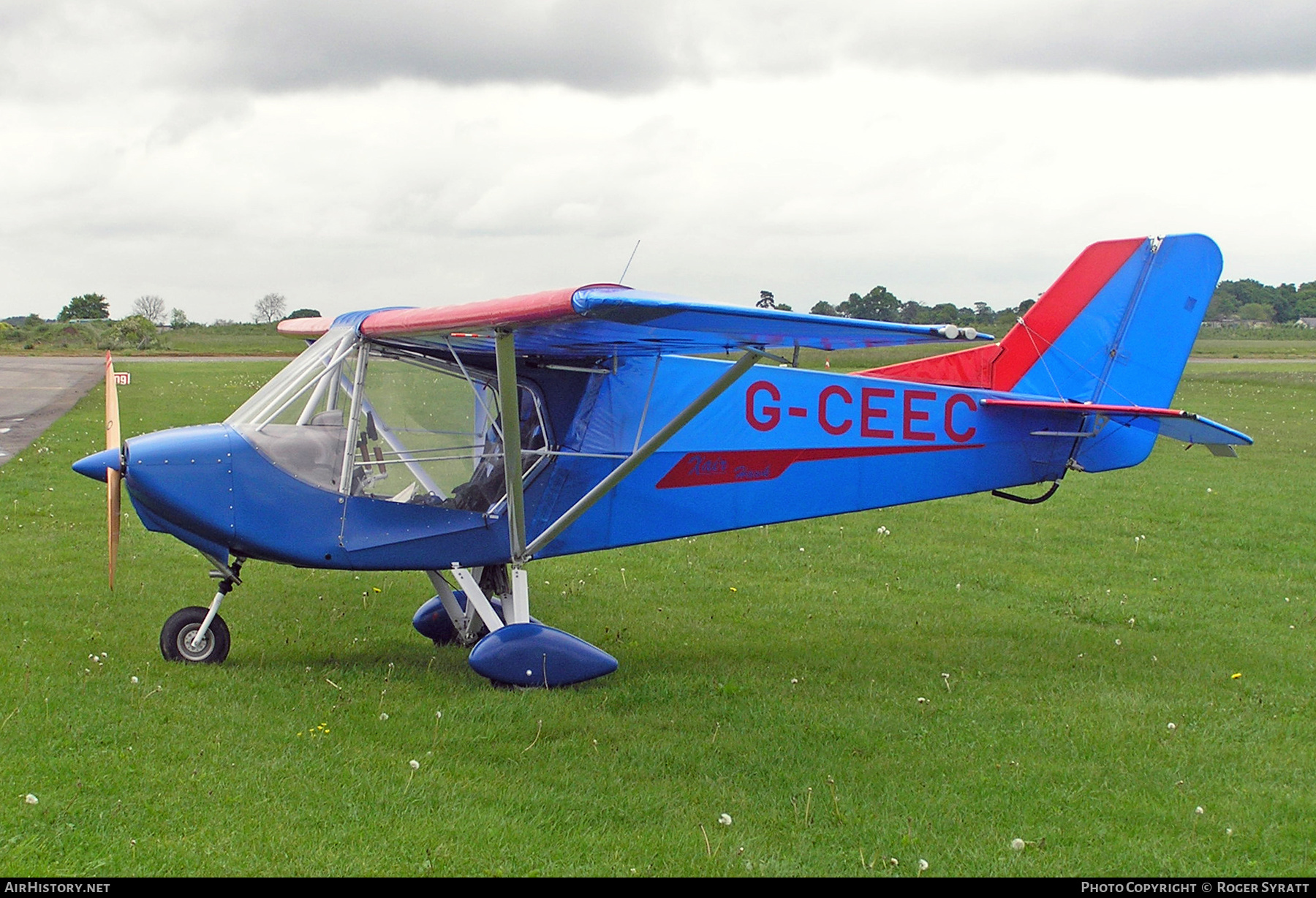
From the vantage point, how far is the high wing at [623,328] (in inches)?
216

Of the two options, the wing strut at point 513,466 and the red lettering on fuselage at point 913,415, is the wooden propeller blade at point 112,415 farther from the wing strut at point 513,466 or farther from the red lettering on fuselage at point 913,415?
the red lettering on fuselage at point 913,415

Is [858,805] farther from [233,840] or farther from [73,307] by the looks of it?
[73,307]

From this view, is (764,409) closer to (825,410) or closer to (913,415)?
(825,410)

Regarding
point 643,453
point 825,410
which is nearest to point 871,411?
point 825,410

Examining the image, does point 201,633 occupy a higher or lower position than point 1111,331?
lower

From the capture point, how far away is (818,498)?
7.91 metres

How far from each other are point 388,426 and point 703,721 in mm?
2844

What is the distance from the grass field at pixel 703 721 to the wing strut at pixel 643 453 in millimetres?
1057

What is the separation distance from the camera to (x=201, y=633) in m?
7.15

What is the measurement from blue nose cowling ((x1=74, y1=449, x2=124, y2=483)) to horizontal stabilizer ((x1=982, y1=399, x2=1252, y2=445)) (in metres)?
5.97

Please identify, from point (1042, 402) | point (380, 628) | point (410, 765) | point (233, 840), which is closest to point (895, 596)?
point (1042, 402)

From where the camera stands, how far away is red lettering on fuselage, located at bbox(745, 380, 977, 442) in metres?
7.80

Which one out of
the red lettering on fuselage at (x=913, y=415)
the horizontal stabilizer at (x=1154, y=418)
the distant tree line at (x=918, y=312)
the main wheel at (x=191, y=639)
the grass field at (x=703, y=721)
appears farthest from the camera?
the distant tree line at (x=918, y=312)

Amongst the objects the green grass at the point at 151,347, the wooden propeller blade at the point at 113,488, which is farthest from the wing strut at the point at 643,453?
the green grass at the point at 151,347
